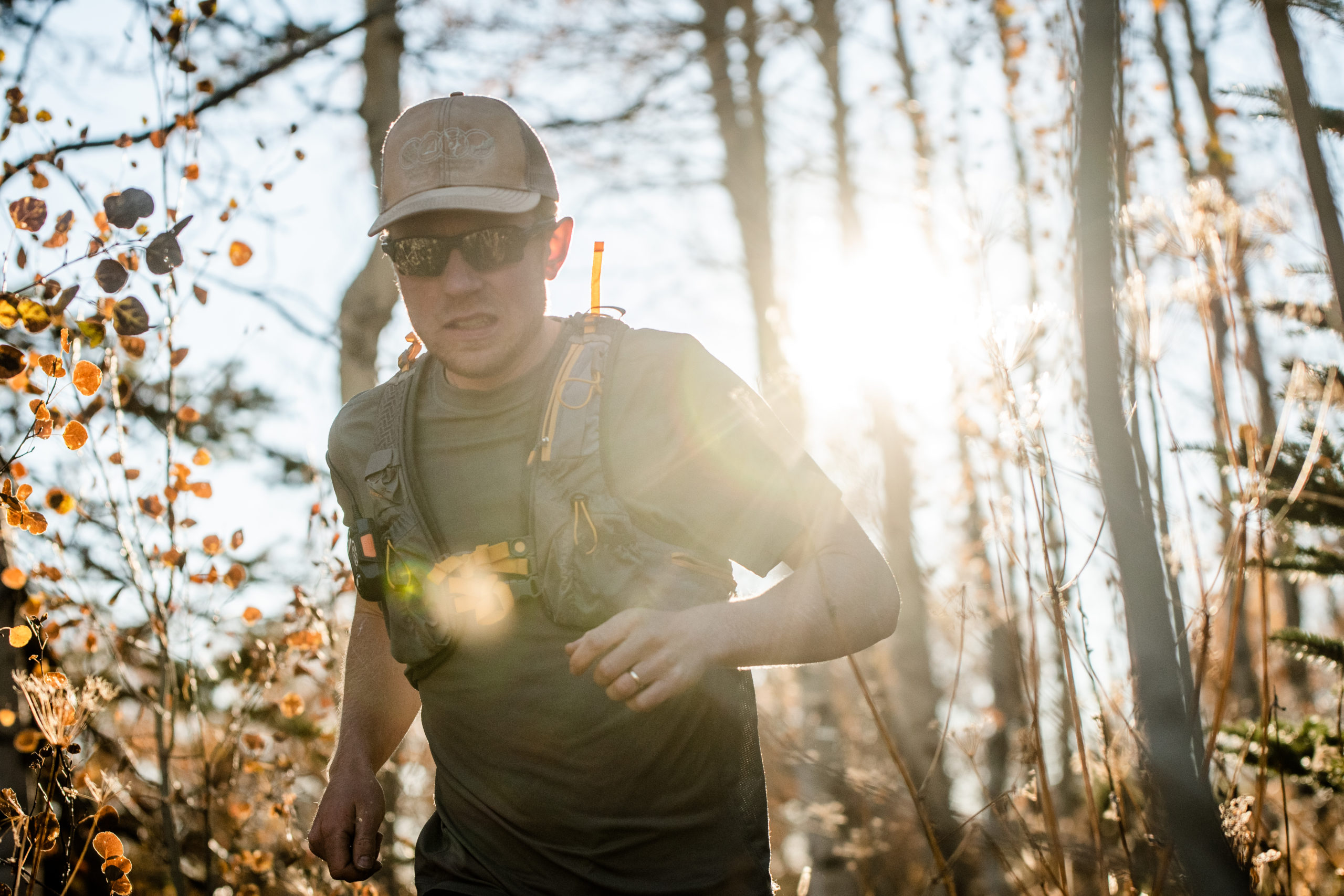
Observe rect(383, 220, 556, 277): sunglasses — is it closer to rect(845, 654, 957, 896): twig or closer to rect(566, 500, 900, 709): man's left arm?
rect(566, 500, 900, 709): man's left arm

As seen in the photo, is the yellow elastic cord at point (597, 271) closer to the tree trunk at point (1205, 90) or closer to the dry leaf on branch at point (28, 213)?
the dry leaf on branch at point (28, 213)

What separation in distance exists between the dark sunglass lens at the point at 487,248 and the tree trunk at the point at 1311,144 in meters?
1.49

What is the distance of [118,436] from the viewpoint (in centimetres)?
329

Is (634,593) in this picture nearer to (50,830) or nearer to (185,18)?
(50,830)

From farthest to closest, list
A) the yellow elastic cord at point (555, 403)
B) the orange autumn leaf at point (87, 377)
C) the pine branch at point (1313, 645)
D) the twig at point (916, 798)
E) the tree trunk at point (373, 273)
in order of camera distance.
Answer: the tree trunk at point (373, 273) < the pine branch at point (1313, 645) < the orange autumn leaf at point (87, 377) < the yellow elastic cord at point (555, 403) < the twig at point (916, 798)

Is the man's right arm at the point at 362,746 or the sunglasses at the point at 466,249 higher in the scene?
the sunglasses at the point at 466,249

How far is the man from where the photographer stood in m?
1.83

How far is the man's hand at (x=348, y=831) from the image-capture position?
195cm

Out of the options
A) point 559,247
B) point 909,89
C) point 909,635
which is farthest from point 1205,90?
point 559,247

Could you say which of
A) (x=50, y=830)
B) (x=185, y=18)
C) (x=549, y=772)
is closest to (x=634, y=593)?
(x=549, y=772)

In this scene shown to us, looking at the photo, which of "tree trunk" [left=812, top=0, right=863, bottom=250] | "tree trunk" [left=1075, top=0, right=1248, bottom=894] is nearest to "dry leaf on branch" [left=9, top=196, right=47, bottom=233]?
"tree trunk" [left=1075, top=0, right=1248, bottom=894]

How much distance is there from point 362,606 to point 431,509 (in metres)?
0.47

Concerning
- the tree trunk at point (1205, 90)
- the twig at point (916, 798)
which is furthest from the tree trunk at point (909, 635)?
the twig at point (916, 798)

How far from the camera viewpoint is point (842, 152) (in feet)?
30.6
